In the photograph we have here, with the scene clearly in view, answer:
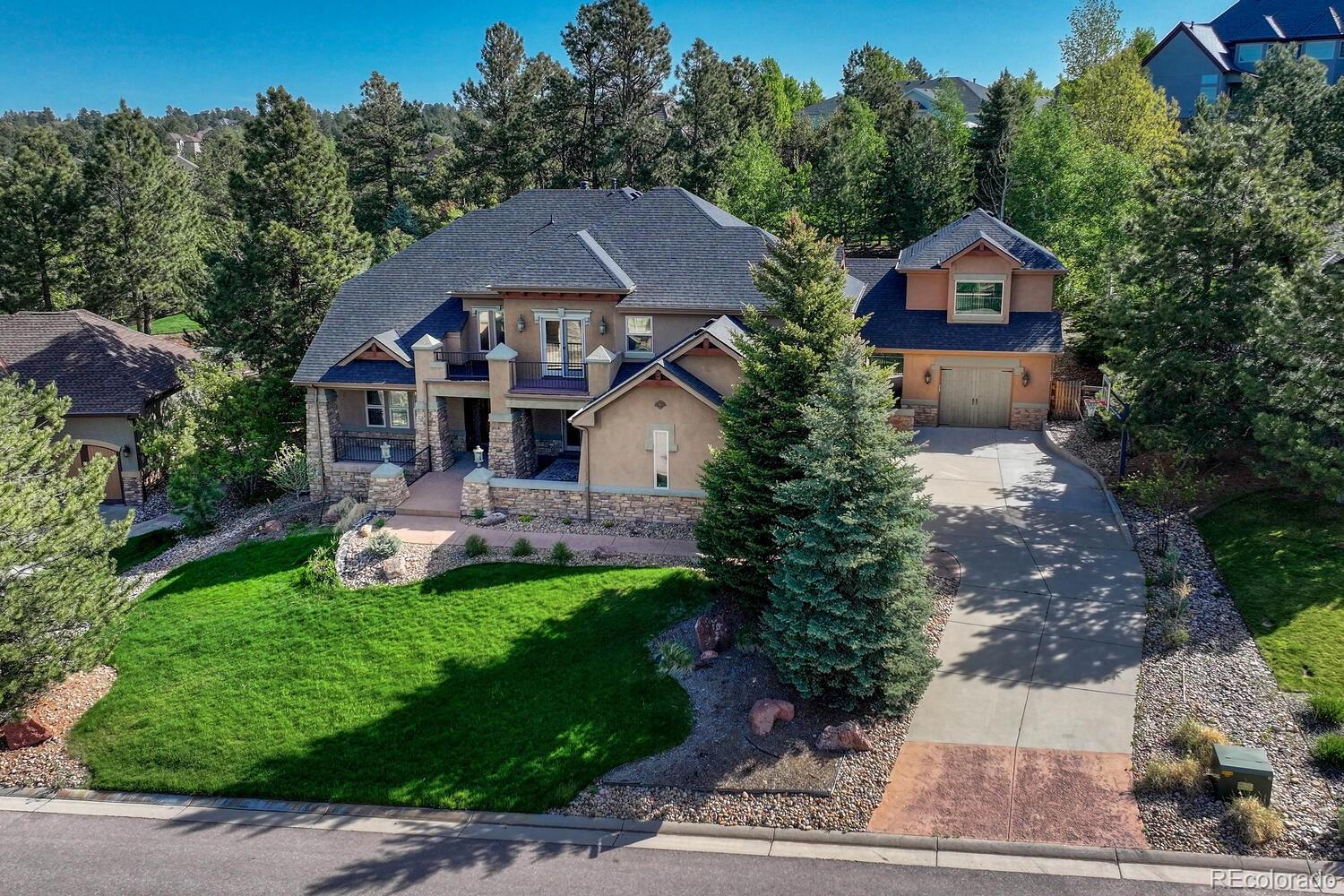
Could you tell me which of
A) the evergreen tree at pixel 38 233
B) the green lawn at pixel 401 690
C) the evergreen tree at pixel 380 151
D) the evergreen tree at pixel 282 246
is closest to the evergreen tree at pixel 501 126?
the evergreen tree at pixel 380 151

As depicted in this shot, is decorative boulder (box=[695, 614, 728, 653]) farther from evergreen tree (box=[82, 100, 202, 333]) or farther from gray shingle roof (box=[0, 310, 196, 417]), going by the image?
evergreen tree (box=[82, 100, 202, 333])

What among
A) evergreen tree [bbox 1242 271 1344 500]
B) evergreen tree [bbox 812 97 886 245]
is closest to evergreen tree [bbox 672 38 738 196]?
evergreen tree [bbox 812 97 886 245]

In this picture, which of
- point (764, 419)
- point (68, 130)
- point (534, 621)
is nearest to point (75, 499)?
point (534, 621)

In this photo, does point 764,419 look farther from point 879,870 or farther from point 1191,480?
point 1191,480

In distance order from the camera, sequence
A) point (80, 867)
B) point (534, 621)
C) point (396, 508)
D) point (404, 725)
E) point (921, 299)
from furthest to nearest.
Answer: point (921, 299), point (396, 508), point (534, 621), point (404, 725), point (80, 867)

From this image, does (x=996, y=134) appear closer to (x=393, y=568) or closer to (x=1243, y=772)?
(x=393, y=568)

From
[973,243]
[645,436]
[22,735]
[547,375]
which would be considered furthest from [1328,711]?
[22,735]
